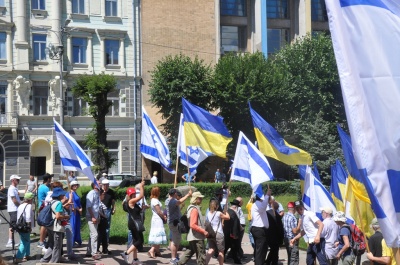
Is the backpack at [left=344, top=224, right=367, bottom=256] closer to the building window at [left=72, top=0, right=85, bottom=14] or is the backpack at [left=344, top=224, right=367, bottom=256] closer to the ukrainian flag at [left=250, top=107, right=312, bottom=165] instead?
the ukrainian flag at [left=250, top=107, right=312, bottom=165]

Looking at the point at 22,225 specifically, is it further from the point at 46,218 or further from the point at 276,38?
the point at 276,38

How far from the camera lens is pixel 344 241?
11.4 metres

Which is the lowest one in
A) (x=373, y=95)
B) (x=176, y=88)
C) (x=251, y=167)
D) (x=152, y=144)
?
(x=251, y=167)

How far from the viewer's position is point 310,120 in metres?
36.5

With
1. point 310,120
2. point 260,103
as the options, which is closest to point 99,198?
point 310,120

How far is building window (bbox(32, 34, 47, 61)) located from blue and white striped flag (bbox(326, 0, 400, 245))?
3800 cm

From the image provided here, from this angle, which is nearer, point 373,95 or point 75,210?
point 373,95

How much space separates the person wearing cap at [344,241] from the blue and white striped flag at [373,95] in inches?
273

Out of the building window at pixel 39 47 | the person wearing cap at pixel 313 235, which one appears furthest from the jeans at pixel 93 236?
the building window at pixel 39 47

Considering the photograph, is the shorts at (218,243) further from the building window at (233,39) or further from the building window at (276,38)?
the building window at (276,38)

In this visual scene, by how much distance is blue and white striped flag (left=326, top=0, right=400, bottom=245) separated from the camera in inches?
183

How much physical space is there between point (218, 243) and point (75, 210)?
3805 millimetres

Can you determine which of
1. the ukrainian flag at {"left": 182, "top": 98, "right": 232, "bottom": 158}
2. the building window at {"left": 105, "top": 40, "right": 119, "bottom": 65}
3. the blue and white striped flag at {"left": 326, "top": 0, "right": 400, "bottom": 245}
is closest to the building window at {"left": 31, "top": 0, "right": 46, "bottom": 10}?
the building window at {"left": 105, "top": 40, "right": 119, "bottom": 65}

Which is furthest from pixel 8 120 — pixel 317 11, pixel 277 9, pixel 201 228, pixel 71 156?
pixel 201 228
